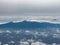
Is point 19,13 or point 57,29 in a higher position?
point 19,13

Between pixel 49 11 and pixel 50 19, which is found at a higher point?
pixel 49 11

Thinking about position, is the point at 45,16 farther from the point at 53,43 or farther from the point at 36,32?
the point at 53,43

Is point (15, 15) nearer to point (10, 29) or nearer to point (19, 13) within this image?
point (19, 13)

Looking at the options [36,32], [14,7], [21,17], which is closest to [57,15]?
[36,32]

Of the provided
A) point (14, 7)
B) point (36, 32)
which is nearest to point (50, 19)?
point (36, 32)

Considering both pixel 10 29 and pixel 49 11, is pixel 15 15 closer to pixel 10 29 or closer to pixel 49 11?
pixel 10 29

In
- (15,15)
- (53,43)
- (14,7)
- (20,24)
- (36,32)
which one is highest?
(14,7)

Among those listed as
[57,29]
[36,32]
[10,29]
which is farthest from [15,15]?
[57,29]
